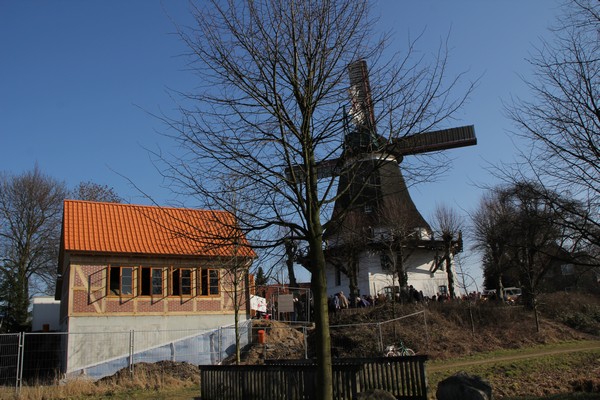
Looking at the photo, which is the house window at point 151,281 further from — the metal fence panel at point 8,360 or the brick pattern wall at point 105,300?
the metal fence panel at point 8,360

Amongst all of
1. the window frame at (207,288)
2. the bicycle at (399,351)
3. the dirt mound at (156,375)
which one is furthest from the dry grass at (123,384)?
the bicycle at (399,351)

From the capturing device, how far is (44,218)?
42.0 meters

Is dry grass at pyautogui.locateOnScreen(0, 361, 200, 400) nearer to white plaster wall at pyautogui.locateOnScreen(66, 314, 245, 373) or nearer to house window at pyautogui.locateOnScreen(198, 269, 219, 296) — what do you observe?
white plaster wall at pyautogui.locateOnScreen(66, 314, 245, 373)

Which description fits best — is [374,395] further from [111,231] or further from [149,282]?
[111,231]

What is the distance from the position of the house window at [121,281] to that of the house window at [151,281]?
1.84 ft

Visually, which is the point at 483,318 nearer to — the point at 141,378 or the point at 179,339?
the point at 179,339

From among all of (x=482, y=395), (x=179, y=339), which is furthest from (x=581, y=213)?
(x=179, y=339)

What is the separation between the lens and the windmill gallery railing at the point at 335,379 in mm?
10359

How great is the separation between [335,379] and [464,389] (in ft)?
8.08

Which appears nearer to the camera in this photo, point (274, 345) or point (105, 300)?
point (105, 300)

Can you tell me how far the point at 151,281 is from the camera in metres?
24.9

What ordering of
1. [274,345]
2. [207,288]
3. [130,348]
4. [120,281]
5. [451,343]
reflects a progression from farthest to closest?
[207,288]
[120,281]
[274,345]
[451,343]
[130,348]

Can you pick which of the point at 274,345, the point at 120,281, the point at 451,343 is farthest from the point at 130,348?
the point at 451,343

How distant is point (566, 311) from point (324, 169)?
86.9 feet
